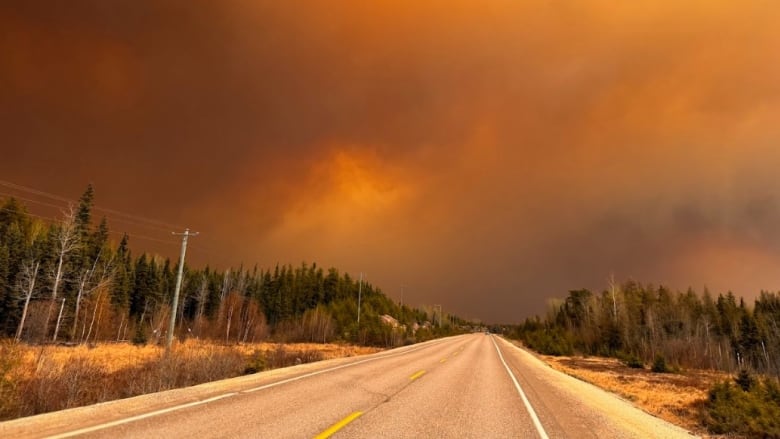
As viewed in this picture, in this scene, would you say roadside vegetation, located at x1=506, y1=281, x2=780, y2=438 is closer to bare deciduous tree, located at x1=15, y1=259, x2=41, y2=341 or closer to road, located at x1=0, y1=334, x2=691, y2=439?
road, located at x1=0, y1=334, x2=691, y2=439

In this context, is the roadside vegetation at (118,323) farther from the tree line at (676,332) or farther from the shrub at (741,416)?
the tree line at (676,332)

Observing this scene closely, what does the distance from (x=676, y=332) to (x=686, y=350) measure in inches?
1213

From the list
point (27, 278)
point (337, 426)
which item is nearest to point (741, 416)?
point (337, 426)

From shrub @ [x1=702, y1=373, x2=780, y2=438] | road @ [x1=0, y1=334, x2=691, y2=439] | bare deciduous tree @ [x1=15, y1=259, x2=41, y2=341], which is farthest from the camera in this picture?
bare deciduous tree @ [x1=15, y1=259, x2=41, y2=341]

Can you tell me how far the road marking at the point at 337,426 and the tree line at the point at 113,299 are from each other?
49077 mm

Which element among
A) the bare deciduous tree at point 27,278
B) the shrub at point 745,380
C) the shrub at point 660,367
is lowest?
the shrub at point 660,367

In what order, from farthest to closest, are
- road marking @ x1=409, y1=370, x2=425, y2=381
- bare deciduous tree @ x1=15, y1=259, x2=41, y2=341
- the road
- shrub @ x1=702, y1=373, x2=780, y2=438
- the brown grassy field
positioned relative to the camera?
bare deciduous tree @ x1=15, y1=259, x2=41, y2=341, road marking @ x1=409, y1=370, x2=425, y2=381, shrub @ x1=702, y1=373, x2=780, y2=438, the brown grassy field, the road

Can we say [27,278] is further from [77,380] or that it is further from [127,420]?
[127,420]

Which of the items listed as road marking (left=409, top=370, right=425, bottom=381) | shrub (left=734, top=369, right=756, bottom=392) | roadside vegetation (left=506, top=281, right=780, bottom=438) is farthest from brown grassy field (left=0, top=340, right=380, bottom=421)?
shrub (left=734, top=369, right=756, bottom=392)

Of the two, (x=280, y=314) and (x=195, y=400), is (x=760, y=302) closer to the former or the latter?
(x=280, y=314)

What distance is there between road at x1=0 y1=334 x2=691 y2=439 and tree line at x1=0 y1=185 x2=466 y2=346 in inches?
1770

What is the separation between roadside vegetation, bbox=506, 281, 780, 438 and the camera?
13.4 metres

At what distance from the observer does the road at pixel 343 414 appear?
670 centimetres

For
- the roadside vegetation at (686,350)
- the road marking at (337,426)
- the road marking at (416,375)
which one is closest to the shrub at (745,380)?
the roadside vegetation at (686,350)
